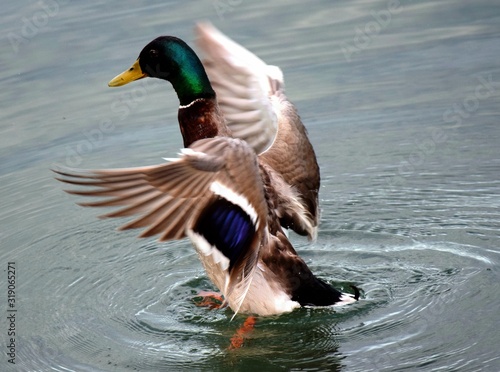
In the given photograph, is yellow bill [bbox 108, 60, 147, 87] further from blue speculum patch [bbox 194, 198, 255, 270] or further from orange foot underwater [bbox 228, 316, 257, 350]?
orange foot underwater [bbox 228, 316, 257, 350]

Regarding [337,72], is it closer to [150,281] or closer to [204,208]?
[150,281]

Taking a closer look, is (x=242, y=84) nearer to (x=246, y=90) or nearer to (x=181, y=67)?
(x=246, y=90)

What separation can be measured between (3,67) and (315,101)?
3.45m

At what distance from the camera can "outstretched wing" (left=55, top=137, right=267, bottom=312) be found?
4504 mm

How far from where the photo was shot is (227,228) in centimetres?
492

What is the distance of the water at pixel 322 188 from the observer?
17.0 ft

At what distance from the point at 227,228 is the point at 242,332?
793 millimetres

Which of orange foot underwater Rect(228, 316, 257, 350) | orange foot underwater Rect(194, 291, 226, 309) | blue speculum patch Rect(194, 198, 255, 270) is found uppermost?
blue speculum patch Rect(194, 198, 255, 270)

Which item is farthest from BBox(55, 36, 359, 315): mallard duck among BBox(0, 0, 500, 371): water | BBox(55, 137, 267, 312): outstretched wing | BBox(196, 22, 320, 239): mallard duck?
BBox(196, 22, 320, 239): mallard duck

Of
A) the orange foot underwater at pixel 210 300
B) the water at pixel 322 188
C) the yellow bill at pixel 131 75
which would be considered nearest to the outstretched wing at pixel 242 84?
the yellow bill at pixel 131 75

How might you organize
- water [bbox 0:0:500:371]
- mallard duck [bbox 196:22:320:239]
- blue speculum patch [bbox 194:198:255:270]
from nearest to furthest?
blue speculum patch [bbox 194:198:255:270] → water [bbox 0:0:500:371] → mallard duck [bbox 196:22:320:239]

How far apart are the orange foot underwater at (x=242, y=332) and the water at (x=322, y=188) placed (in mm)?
46

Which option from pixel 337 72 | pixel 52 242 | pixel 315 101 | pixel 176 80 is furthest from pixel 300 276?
pixel 337 72

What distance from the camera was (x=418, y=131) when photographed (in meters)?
8.04
